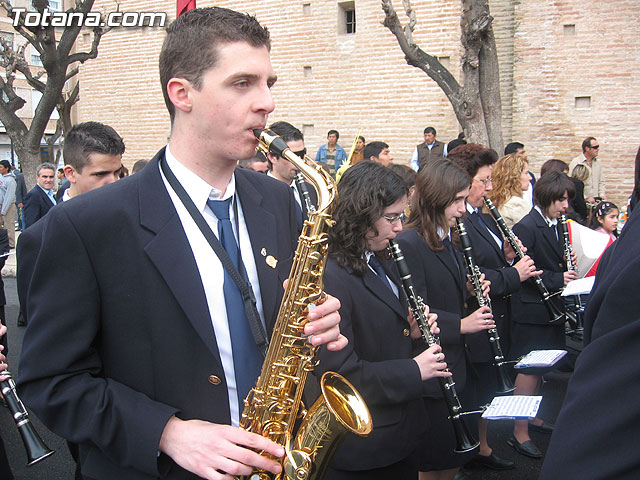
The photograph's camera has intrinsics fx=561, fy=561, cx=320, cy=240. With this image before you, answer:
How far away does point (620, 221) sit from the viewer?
20.9 ft

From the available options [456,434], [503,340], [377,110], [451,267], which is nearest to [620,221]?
[503,340]

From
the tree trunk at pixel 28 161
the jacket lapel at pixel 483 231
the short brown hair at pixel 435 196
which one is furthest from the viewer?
the tree trunk at pixel 28 161

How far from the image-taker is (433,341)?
2.98 meters

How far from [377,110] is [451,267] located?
10642mm

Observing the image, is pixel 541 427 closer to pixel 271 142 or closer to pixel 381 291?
pixel 381 291

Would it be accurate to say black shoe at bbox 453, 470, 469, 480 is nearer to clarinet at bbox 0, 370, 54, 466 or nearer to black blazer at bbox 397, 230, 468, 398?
black blazer at bbox 397, 230, 468, 398

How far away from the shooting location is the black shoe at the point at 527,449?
4.33m

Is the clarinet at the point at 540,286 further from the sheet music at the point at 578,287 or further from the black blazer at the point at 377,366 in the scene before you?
the black blazer at the point at 377,366

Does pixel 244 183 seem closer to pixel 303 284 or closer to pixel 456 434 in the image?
pixel 303 284

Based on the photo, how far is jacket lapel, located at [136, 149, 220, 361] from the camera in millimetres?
1604

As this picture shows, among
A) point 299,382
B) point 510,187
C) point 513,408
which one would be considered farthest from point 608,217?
point 299,382

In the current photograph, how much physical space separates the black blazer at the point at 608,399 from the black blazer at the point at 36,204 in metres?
6.58

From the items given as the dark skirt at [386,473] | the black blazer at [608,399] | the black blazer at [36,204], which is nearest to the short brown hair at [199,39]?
the black blazer at [608,399]

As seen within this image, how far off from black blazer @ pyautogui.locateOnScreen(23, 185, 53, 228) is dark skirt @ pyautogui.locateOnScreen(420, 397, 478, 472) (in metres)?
5.31
